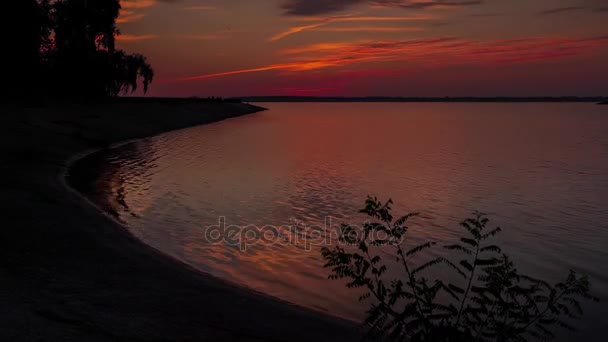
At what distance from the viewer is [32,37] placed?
2259 inches

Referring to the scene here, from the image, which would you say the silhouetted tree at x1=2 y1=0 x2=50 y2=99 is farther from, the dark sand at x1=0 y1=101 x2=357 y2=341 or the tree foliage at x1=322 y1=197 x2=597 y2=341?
the tree foliage at x1=322 y1=197 x2=597 y2=341

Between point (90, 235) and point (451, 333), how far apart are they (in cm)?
973

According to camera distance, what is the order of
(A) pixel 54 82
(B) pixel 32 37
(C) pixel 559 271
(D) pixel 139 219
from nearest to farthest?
(C) pixel 559 271, (D) pixel 139 219, (B) pixel 32 37, (A) pixel 54 82

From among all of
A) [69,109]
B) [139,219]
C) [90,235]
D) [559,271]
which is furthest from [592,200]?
[69,109]

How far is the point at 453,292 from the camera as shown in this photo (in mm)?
10930

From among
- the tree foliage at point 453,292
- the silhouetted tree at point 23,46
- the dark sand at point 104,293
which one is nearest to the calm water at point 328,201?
the tree foliage at point 453,292

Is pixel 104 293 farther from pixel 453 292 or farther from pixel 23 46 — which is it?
pixel 23 46

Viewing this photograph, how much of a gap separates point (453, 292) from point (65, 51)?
70.1 m

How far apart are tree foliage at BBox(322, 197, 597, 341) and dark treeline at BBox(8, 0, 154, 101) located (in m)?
53.1

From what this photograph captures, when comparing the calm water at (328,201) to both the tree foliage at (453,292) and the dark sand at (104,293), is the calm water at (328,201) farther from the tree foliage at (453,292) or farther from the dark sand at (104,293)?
the dark sand at (104,293)

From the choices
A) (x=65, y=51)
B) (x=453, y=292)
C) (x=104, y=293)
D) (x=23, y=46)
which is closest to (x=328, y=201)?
(x=453, y=292)

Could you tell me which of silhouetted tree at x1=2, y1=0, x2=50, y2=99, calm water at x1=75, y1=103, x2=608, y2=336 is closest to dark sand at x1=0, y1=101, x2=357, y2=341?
calm water at x1=75, y1=103, x2=608, y2=336

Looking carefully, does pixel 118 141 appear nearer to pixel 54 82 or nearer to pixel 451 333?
pixel 54 82

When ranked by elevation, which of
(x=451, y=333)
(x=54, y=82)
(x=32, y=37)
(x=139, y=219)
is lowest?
(x=139, y=219)
